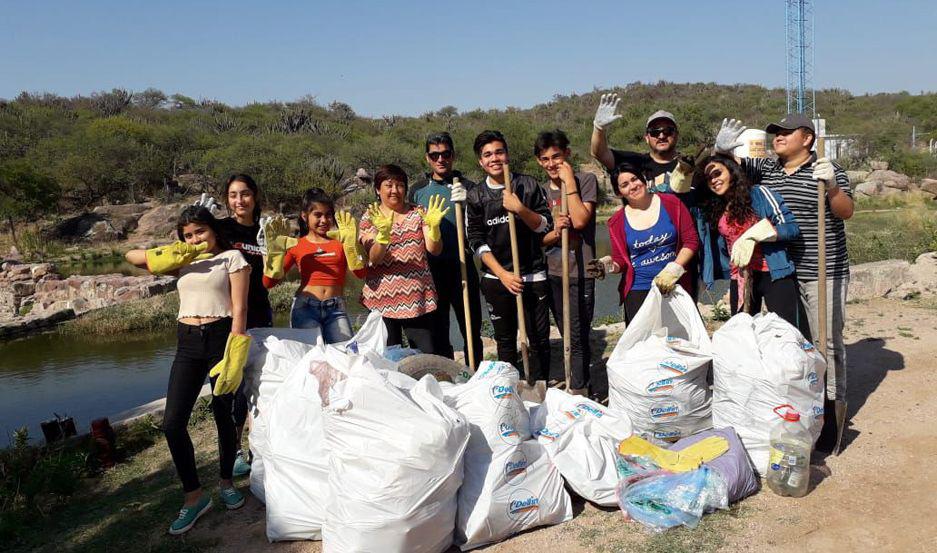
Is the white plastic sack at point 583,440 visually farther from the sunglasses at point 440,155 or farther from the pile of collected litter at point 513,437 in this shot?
the sunglasses at point 440,155

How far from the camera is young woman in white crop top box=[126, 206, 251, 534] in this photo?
2.85 m

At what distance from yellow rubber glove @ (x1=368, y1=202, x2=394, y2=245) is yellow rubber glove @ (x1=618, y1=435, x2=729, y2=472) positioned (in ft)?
5.18

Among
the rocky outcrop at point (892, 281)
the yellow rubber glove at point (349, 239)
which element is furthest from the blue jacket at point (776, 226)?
the rocky outcrop at point (892, 281)

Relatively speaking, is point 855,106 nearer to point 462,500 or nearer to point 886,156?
point 886,156

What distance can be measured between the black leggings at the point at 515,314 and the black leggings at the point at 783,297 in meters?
1.12

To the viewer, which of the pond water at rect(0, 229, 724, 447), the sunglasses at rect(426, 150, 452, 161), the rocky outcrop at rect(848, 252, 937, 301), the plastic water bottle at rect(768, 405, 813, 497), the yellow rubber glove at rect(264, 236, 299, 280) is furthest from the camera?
the pond water at rect(0, 229, 724, 447)

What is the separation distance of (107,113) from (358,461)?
167 feet

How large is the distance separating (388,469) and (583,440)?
919mm

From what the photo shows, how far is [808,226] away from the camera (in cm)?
320

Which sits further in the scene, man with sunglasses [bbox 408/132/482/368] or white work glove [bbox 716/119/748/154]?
man with sunglasses [bbox 408/132/482/368]

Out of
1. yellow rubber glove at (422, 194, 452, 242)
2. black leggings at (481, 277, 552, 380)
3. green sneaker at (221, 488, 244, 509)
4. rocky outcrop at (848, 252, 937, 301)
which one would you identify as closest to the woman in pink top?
yellow rubber glove at (422, 194, 452, 242)

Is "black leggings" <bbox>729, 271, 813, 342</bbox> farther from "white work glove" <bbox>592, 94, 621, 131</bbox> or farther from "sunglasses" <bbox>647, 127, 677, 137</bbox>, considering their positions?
"white work glove" <bbox>592, 94, 621, 131</bbox>

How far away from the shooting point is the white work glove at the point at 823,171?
2924 mm

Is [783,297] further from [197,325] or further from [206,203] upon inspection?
[206,203]
